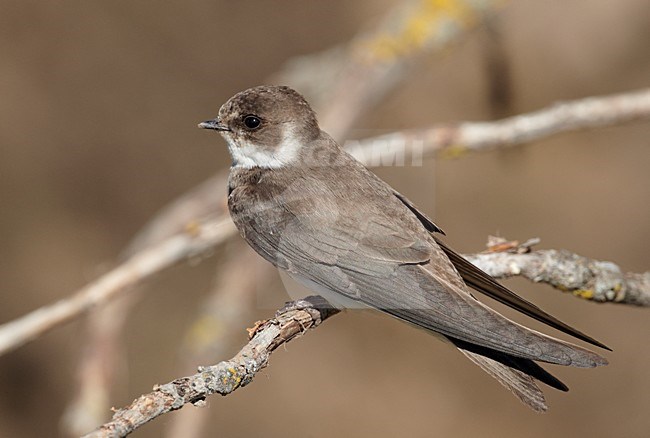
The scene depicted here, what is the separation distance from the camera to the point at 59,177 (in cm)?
498

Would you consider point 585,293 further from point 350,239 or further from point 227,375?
point 227,375

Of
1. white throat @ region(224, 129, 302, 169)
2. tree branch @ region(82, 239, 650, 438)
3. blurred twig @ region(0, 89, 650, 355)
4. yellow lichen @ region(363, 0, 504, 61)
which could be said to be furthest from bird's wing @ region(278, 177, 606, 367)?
yellow lichen @ region(363, 0, 504, 61)

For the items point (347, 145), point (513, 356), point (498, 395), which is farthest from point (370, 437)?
point (513, 356)

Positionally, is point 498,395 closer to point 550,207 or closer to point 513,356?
point 550,207

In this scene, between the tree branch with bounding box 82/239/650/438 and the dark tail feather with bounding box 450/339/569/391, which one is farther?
the dark tail feather with bounding box 450/339/569/391

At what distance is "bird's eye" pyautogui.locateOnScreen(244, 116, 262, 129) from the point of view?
125 inches

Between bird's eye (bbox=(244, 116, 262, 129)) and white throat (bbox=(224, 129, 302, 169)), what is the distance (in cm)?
6

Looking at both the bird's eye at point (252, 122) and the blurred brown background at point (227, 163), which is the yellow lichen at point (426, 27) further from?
the bird's eye at point (252, 122)

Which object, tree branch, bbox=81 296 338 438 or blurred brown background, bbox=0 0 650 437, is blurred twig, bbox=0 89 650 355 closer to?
tree branch, bbox=81 296 338 438

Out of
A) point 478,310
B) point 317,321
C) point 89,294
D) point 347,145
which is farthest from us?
point 347,145

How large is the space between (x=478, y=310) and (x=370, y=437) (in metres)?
2.79

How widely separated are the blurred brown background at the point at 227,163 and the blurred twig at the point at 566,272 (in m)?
1.89

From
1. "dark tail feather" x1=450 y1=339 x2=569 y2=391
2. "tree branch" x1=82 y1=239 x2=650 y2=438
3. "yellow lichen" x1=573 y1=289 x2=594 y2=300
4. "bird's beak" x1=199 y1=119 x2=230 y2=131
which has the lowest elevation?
"dark tail feather" x1=450 y1=339 x2=569 y2=391

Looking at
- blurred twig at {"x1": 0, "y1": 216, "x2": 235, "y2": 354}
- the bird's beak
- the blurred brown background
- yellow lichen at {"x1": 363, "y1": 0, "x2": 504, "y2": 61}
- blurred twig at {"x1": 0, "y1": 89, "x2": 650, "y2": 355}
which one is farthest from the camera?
the blurred brown background
